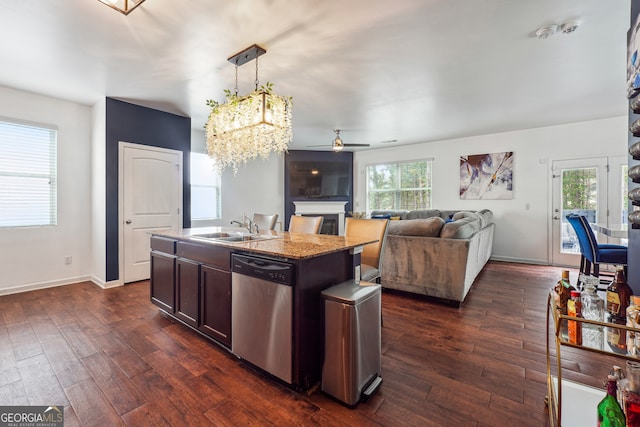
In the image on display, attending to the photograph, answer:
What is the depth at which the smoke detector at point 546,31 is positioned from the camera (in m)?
2.34

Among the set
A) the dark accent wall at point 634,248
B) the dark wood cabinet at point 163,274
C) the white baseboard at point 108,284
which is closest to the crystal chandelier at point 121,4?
the dark wood cabinet at point 163,274

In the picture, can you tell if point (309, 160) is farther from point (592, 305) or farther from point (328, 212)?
point (592, 305)

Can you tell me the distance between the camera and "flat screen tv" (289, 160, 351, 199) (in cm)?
729

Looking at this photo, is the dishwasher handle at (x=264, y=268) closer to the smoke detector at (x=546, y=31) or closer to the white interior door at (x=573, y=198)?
the smoke detector at (x=546, y=31)

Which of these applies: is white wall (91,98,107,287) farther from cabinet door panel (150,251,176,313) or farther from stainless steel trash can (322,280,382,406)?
stainless steel trash can (322,280,382,406)

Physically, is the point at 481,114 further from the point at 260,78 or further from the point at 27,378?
the point at 27,378

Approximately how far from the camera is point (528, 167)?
5.52 meters

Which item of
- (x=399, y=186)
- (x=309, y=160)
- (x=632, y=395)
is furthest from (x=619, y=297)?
(x=309, y=160)

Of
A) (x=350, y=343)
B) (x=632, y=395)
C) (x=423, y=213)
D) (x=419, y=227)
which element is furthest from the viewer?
(x=423, y=213)

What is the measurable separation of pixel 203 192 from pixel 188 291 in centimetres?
365

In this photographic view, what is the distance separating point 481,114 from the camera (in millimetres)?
4613

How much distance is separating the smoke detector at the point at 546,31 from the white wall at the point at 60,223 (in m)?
5.65

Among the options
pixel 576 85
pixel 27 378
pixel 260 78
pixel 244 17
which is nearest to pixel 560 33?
pixel 576 85

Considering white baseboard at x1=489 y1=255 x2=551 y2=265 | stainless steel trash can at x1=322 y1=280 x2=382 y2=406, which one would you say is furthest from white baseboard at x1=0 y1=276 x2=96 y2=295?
white baseboard at x1=489 y1=255 x2=551 y2=265
